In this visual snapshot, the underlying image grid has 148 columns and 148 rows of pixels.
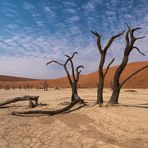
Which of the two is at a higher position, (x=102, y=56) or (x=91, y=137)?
(x=102, y=56)

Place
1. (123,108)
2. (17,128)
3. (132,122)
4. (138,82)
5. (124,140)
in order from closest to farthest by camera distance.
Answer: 1. (124,140)
2. (17,128)
3. (132,122)
4. (123,108)
5. (138,82)

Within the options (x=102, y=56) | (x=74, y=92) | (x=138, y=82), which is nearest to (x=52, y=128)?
(x=102, y=56)

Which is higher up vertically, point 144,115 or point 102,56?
point 102,56

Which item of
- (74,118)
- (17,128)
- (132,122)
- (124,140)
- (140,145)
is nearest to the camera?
(140,145)

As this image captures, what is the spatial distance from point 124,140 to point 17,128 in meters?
3.83

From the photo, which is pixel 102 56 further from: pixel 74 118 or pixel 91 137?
pixel 91 137

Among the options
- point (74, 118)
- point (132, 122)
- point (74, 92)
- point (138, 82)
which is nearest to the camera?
point (132, 122)

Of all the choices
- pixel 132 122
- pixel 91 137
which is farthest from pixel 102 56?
pixel 91 137

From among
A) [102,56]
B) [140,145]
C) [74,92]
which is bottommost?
[140,145]

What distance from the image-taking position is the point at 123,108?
14.6m

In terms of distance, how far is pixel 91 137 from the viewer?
29.6ft

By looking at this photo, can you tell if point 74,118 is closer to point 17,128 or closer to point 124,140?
point 17,128

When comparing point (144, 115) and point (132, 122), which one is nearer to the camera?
point (132, 122)

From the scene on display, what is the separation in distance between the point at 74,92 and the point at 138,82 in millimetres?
58208
